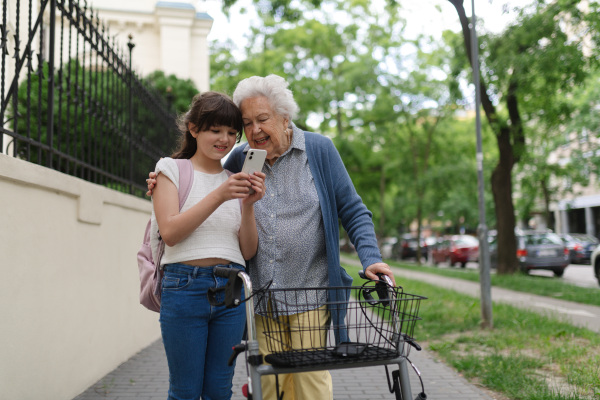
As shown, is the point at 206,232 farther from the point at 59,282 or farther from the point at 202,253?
the point at 59,282

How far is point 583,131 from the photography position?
26.7 m

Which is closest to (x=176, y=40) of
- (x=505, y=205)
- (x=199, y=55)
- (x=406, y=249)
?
(x=199, y=55)

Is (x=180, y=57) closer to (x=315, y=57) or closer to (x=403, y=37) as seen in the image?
(x=315, y=57)

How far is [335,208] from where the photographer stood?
109 inches

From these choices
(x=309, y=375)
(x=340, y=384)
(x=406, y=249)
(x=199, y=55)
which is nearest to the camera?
(x=309, y=375)

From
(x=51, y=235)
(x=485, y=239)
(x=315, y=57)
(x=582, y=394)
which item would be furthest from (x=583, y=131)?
(x=51, y=235)

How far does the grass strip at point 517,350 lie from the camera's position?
4.55 m

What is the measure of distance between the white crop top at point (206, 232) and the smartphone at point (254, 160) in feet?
1.09

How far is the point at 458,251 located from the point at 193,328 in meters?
25.4

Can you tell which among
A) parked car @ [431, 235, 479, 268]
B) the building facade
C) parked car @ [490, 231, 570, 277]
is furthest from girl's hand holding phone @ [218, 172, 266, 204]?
parked car @ [431, 235, 479, 268]

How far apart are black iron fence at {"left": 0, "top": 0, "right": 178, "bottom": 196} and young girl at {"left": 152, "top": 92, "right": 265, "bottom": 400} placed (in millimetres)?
1621

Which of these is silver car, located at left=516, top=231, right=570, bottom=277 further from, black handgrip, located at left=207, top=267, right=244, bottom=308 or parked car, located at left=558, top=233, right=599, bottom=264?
black handgrip, located at left=207, top=267, right=244, bottom=308

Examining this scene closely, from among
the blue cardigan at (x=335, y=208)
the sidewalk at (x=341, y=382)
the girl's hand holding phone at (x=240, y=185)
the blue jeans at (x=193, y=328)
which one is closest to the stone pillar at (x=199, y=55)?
the sidewalk at (x=341, y=382)

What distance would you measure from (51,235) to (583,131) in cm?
2700
